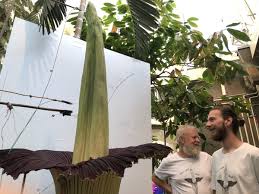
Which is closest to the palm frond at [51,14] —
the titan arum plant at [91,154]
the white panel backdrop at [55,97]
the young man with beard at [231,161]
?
the white panel backdrop at [55,97]

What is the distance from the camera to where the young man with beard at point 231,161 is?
1.51m

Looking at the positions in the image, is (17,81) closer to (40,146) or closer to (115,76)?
(40,146)

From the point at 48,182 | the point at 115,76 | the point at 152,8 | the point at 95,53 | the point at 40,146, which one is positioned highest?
the point at 152,8

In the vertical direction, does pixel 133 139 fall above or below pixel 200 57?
below

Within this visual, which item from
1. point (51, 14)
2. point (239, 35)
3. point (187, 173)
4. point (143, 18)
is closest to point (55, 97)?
point (51, 14)

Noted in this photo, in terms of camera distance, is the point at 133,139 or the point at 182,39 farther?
the point at 182,39

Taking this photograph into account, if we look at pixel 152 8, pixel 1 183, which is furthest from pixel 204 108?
pixel 1 183

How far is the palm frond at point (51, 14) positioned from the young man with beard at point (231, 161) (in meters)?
1.10

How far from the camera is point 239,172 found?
154 cm

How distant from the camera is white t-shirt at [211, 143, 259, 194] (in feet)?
4.94

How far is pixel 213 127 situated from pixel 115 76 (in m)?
0.69

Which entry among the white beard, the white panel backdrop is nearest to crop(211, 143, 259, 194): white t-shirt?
the white beard

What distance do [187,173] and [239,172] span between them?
0.39 m

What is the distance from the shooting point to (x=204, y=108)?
8.66ft
